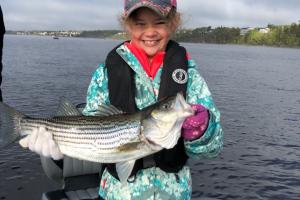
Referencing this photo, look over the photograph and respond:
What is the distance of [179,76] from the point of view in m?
4.44

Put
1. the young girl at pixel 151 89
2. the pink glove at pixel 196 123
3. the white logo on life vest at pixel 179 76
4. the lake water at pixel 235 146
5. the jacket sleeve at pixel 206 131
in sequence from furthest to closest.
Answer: the lake water at pixel 235 146, the white logo on life vest at pixel 179 76, the young girl at pixel 151 89, the jacket sleeve at pixel 206 131, the pink glove at pixel 196 123

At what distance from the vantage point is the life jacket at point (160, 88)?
4.31 m

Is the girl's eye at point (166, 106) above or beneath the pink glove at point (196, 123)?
above

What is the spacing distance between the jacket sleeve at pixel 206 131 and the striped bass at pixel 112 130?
274 millimetres

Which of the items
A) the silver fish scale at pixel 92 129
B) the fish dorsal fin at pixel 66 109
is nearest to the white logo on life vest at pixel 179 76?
the silver fish scale at pixel 92 129

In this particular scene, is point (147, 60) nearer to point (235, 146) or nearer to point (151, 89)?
point (151, 89)

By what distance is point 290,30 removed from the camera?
19988 centimetres

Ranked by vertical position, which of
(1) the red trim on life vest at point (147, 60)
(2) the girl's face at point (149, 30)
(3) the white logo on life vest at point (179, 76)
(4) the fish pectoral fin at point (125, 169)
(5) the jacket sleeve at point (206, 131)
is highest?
(2) the girl's face at point (149, 30)

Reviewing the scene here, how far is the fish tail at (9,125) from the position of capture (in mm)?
4523

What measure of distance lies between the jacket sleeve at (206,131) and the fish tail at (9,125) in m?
1.90

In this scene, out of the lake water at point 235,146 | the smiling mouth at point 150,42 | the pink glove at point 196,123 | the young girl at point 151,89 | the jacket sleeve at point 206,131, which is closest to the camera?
the pink glove at point 196,123

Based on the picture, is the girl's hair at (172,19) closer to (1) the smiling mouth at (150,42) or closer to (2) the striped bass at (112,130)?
(1) the smiling mouth at (150,42)

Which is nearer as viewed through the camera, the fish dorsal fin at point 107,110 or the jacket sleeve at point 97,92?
the fish dorsal fin at point 107,110

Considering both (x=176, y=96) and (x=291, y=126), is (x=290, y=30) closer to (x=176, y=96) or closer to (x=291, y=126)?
(x=291, y=126)
